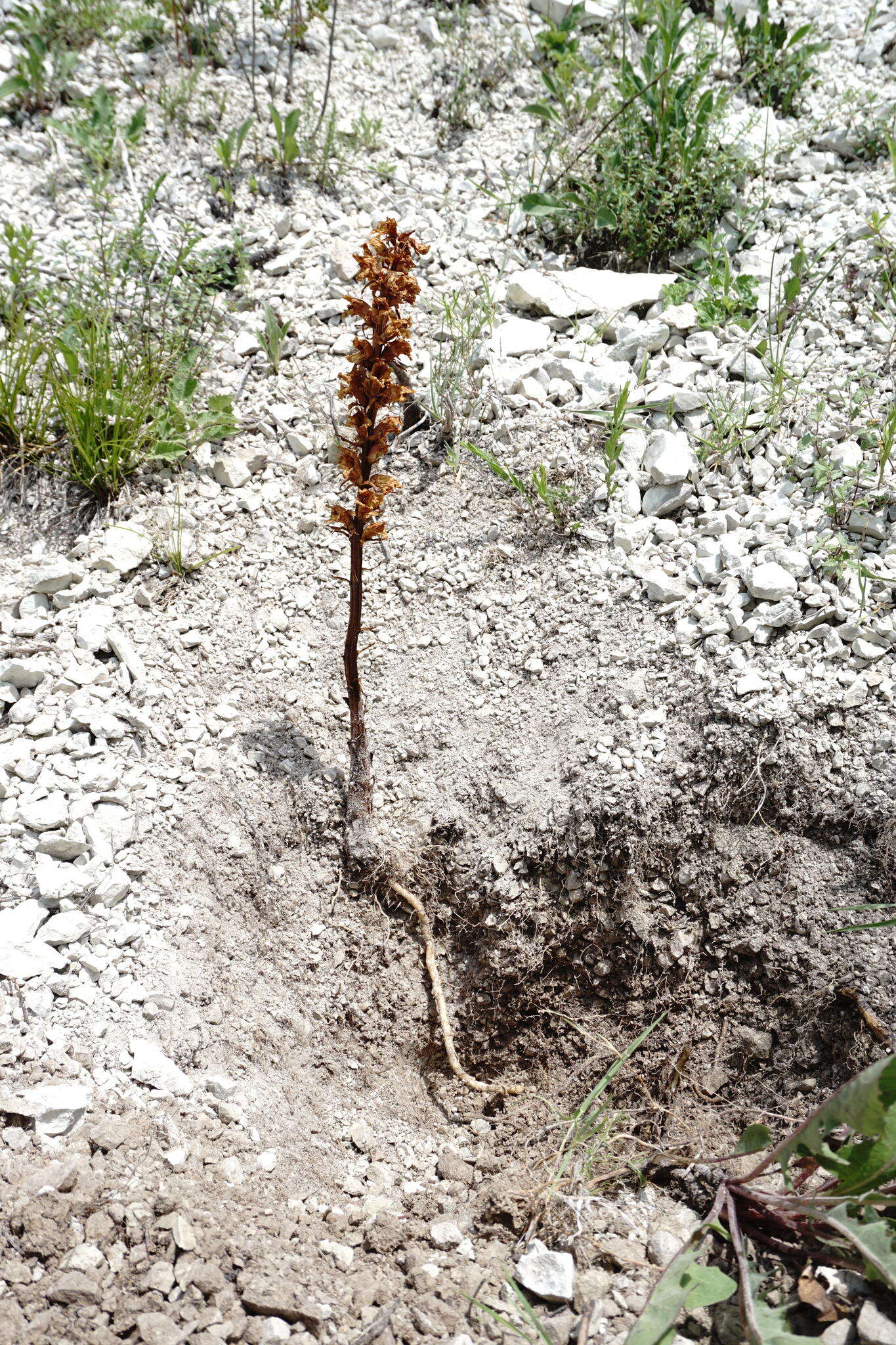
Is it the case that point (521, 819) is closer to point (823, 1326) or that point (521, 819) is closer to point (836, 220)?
point (823, 1326)

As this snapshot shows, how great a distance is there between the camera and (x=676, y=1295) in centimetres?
186

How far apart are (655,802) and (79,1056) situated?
160cm

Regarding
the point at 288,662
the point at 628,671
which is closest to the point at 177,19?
the point at 288,662

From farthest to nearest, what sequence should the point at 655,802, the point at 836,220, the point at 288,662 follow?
the point at 836,220
the point at 288,662
the point at 655,802

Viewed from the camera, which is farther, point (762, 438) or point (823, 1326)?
point (762, 438)

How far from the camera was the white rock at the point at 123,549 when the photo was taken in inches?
122

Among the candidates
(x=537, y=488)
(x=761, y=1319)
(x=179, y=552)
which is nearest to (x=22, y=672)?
(x=179, y=552)

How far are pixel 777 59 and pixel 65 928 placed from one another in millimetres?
4258

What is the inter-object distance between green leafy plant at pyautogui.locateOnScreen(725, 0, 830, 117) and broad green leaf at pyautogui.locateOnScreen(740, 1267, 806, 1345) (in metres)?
4.16

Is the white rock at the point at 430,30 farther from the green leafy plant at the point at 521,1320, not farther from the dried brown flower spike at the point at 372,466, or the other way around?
the green leafy plant at the point at 521,1320

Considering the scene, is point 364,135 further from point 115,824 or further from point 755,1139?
point 755,1139

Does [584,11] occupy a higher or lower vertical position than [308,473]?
higher

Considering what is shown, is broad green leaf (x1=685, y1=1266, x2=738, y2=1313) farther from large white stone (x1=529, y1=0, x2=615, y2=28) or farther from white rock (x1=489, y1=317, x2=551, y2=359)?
large white stone (x1=529, y1=0, x2=615, y2=28)

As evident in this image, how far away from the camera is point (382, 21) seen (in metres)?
4.57
